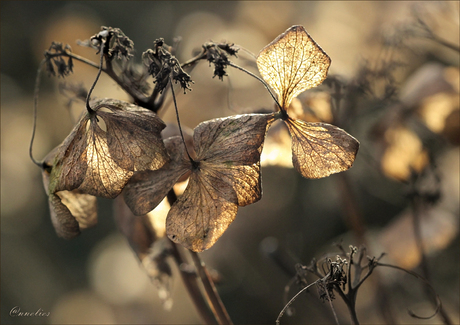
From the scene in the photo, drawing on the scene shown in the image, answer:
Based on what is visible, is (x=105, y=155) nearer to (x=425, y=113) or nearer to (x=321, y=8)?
(x=425, y=113)

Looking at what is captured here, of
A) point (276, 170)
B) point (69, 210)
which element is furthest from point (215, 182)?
point (276, 170)

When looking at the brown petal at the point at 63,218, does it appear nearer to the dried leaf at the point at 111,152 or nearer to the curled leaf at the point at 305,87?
the dried leaf at the point at 111,152

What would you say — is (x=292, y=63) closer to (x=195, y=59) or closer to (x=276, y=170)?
(x=195, y=59)

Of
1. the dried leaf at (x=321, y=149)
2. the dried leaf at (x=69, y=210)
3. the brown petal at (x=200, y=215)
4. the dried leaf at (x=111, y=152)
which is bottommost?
the dried leaf at (x=69, y=210)

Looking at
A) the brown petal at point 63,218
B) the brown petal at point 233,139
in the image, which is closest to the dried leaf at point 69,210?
the brown petal at point 63,218

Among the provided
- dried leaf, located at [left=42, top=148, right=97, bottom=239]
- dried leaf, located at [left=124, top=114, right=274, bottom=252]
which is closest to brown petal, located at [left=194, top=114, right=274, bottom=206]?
dried leaf, located at [left=124, top=114, right=274, bottom=252]
